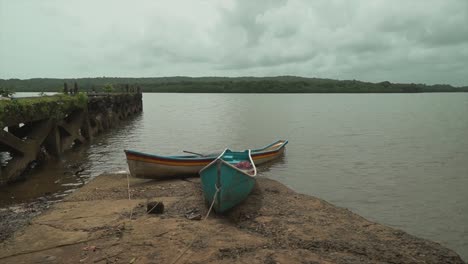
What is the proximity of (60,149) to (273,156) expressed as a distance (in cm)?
1005

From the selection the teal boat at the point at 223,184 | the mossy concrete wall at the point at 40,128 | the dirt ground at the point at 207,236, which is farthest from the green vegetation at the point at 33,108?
the teal boat at the point at 223,184

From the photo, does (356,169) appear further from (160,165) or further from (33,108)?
(33,108)

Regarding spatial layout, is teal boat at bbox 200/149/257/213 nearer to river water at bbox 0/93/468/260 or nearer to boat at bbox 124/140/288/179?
boat at bbox 124/140/288/179

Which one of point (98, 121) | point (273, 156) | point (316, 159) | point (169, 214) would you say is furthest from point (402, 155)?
point (98, 121)

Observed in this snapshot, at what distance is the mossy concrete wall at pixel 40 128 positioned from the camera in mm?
13016

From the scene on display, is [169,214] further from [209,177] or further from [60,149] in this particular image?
[60,149]

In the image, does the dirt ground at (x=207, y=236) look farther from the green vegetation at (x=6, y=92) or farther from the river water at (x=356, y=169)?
the green vegetation at (x=6, y=92)

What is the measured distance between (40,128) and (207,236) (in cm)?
1107

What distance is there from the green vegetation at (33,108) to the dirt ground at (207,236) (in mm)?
4573

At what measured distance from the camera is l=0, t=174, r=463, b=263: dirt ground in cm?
664

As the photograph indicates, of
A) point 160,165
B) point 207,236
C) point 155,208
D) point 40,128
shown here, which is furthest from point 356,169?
point 40,128

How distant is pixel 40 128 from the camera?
51.1 feet

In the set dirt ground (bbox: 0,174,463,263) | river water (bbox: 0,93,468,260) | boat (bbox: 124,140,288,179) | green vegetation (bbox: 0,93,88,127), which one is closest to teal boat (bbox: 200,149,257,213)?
dirt ground (bbox: 0,174,463,263)

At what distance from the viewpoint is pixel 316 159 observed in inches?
792
